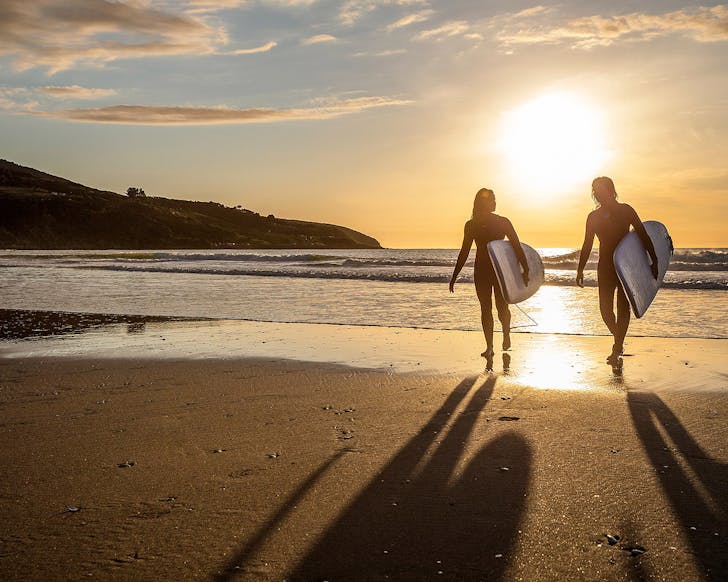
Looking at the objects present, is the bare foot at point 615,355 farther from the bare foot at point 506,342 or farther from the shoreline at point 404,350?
the bare foot at point 506,342

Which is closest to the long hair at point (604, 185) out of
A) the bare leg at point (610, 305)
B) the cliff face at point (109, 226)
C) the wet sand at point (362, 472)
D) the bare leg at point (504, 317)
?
the bare leg at point (610, 305)

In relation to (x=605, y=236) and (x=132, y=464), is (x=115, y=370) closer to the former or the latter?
(x=132, y=464)

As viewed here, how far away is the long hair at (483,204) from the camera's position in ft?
27.7

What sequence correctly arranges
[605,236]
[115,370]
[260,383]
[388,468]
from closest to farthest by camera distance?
1. [388,468]
2. [260,383]
3. [115,370]
4. [605,236]

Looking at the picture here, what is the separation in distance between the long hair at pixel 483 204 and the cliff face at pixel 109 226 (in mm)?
109779

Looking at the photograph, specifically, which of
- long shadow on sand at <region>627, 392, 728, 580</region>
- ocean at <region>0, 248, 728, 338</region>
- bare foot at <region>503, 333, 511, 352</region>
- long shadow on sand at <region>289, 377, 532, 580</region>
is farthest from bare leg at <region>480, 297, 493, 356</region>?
long shadow on sand at <region>289, 377, 532, 580</region>

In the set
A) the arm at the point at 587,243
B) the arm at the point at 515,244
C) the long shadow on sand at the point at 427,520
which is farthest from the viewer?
the arm at the point at 515,244

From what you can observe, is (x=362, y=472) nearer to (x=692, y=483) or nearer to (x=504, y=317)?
(x=692, y=483)

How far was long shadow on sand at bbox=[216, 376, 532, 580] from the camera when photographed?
2.70 metres

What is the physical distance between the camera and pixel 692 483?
3.62m

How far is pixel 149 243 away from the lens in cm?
12194

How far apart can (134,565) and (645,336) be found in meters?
8.63

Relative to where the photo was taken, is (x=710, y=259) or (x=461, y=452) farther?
(x=710, y=259)

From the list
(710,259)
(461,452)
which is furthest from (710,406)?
(710,259)
